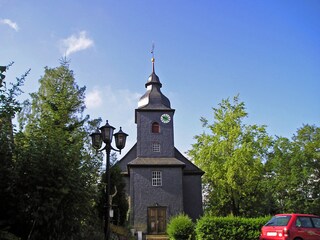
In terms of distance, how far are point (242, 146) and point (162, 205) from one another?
375 inches

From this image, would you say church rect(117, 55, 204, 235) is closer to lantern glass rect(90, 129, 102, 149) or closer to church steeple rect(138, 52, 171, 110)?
church steeple rect(138, 52, 171, 110)

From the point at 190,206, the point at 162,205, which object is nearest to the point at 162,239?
the point at 162,205

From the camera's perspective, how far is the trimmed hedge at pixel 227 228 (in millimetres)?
22844

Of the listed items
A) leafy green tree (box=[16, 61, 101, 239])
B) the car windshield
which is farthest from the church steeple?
leafy green tree (box=[16, 61, 101, 239])

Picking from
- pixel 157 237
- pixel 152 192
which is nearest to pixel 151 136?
pixel 152 192

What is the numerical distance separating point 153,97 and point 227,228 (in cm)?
1661

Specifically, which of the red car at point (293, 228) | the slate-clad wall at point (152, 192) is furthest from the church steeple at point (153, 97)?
the red car at point (293, 228)

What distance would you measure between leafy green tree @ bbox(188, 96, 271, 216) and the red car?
19.3 metres

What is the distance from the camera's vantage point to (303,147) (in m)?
43.2

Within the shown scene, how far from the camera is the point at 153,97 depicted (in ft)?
120

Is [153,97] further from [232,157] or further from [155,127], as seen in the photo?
[232,157]

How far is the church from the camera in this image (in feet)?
106

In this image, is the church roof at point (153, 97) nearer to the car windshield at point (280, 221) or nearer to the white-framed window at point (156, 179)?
the white-framed window at point (156, 179)

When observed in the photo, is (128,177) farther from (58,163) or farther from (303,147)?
(58,163)
